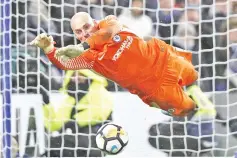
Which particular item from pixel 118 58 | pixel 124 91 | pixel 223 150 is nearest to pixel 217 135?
pixel 223 150

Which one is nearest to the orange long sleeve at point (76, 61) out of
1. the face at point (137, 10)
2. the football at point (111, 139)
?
the football at point (111, 139)

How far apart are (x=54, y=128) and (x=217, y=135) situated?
0.68 m

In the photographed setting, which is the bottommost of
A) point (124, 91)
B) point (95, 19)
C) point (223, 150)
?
point (223, 150)

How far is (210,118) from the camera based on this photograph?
3.80 metres

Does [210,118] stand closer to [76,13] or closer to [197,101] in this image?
[197,101]

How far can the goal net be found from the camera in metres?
3.69

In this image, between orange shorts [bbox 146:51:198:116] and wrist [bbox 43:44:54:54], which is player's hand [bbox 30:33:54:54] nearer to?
wrist [bbox 43:44:54:54]

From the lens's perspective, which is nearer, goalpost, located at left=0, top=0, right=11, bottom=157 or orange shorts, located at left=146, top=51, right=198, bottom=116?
goalpost, located at left=0, top=0, right=11, bottom=157

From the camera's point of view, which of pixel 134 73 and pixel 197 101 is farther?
pixel 197 101

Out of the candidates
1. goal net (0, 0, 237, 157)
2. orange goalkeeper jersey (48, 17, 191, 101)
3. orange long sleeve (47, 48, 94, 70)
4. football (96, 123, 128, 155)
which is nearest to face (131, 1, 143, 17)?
goal net (0, 0, 237, 157)

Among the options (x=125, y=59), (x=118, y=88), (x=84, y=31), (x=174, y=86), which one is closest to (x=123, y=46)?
(x=125, y=59)

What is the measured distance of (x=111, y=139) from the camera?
3387 millimetres

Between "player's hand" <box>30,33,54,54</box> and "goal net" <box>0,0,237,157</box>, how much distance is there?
27cm

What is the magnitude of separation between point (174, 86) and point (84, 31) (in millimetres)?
406
